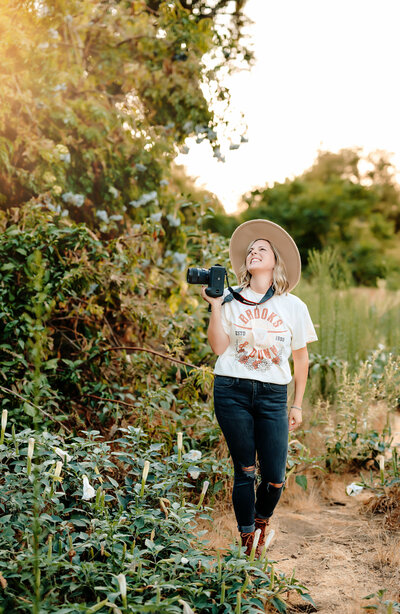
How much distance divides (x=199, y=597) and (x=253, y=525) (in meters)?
0.56

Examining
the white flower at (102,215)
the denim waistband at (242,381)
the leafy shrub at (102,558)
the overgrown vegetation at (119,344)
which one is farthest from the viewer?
the white flower at (102,215)

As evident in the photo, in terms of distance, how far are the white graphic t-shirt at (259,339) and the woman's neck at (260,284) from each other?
0.05m

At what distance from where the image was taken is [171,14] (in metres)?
4.42

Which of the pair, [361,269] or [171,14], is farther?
[361,269]

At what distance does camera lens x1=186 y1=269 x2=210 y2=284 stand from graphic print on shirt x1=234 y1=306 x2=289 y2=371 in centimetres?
21

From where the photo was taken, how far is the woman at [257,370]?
2.25 meters

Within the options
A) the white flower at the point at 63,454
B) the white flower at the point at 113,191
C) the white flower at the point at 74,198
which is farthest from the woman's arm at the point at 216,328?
the white flower at the point at 113,191

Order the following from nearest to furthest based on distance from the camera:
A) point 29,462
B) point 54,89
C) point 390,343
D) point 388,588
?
point 29,462
point 388,588
point 54,89
point 390,343

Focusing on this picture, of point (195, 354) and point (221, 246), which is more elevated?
point (221, 246)

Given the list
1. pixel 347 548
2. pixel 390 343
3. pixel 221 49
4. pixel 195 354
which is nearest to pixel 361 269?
pixel 390 343

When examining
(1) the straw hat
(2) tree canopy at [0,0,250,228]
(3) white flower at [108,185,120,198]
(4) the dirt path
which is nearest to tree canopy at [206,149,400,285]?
(2) tree canopy at [0,0,250,228]

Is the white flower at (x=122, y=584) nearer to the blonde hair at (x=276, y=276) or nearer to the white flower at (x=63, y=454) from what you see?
the white flower at (x=63, y=454)

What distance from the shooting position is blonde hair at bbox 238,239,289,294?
2395 mm

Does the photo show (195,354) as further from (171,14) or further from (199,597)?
(171,14)
